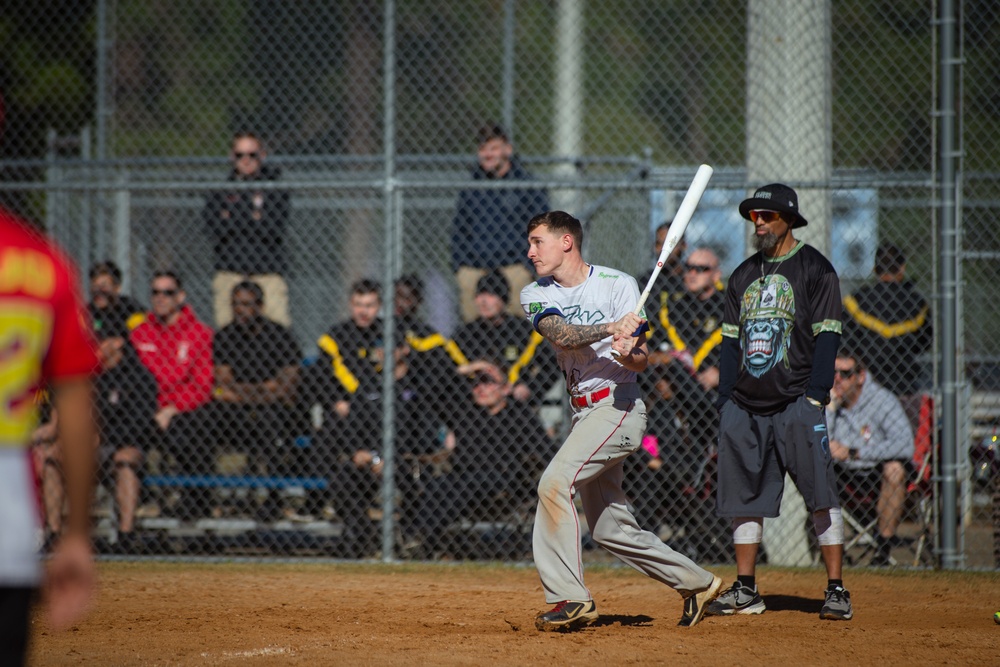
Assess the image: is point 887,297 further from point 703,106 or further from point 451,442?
point 703,106

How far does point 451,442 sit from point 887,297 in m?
3.17

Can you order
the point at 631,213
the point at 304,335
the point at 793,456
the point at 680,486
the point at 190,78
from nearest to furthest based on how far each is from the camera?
1. the point at 793,456
2. the point at 680,486
3. the point at 631,213
4. the point at 304,335
5. the point at 190,78

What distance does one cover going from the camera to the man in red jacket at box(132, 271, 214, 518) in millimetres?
8109

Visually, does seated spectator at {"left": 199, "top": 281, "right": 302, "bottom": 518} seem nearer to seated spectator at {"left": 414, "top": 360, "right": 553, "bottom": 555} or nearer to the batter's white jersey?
seated spectator at {"left": 414, "top": 360, "right": 553, "bottom": 555}

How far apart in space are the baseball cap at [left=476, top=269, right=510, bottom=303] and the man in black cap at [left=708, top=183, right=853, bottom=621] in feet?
7.80

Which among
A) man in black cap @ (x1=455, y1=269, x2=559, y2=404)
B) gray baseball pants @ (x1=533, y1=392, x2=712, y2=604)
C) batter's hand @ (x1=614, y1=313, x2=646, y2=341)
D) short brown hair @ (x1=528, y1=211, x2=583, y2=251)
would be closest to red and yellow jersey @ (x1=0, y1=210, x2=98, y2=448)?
batter's hand @ (x1=614, y1=313, x2=646, y2=341)

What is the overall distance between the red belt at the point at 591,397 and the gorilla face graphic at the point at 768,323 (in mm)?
869

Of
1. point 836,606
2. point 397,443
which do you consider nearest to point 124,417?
point 397,443

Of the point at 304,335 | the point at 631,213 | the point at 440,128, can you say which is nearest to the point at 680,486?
the point at 631,213

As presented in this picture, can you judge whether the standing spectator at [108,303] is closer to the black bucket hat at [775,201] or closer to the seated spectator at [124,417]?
the seated spectator at [124,417]

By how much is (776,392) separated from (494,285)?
108 inches

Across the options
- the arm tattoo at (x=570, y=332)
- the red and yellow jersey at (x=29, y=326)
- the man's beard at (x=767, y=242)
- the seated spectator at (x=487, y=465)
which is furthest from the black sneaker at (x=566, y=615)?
the red and yellow jersey at (x=29, y=326)

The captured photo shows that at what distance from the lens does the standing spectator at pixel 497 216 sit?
8.47 meters

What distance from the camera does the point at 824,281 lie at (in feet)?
18.3
